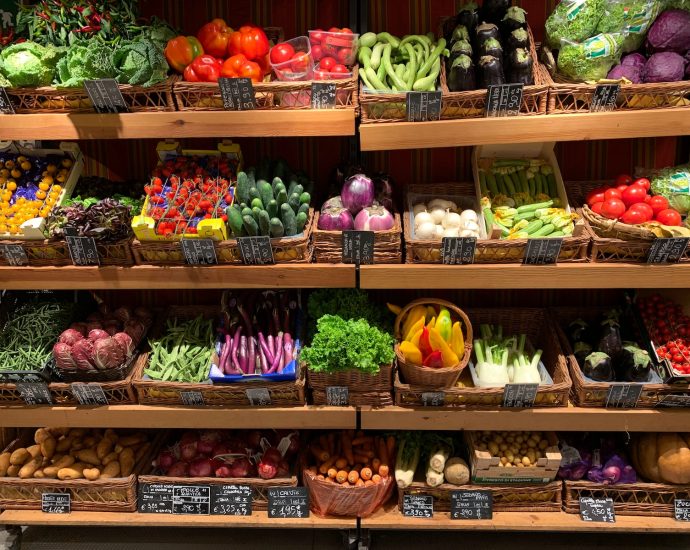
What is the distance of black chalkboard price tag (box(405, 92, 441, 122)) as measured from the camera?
7.88ft

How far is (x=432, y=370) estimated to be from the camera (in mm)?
2795

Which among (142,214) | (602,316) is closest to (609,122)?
(602,316)

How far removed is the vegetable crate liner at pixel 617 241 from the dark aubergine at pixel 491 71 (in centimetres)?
75

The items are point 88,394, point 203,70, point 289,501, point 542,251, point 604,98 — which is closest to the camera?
point 604,98

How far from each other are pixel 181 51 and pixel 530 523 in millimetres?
2691

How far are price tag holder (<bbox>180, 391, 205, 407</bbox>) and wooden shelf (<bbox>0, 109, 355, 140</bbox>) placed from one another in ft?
3.91

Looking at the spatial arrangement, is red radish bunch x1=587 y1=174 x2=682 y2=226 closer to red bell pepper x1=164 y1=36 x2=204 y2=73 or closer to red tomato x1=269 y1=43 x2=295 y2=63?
red tomato x1=269 y1=43 x2=295 y2=63

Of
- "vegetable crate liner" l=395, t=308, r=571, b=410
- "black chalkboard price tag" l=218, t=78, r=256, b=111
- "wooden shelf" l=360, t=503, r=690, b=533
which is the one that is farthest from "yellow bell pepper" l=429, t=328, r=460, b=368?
"black chalkboard price tag" l=218, t=78, r=256, b=111

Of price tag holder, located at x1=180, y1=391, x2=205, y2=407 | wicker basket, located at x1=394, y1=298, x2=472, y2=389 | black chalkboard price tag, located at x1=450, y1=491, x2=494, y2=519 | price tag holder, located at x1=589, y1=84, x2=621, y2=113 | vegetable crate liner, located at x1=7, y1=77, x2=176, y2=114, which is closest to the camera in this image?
price tag holder, located at x1=589, y1=84, x2=621, y2=113

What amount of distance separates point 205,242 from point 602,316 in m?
2.02

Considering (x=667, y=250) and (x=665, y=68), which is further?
(x=667, y=250)

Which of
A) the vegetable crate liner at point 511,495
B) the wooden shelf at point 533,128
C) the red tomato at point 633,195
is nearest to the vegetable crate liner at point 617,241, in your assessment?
the red tomato at point 633,195

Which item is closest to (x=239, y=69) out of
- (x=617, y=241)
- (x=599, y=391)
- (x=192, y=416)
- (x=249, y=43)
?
(x=249, y=43)

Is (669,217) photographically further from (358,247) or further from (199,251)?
(199,251)
